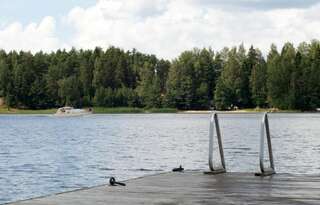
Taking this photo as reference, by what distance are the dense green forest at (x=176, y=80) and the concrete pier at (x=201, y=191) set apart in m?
146

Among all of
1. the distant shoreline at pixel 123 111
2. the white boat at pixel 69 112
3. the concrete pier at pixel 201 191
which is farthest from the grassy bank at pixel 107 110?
the concrete pier at pixel 201 191

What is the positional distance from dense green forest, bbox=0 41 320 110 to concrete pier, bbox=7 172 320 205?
5733 inches

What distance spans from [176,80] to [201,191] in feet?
521

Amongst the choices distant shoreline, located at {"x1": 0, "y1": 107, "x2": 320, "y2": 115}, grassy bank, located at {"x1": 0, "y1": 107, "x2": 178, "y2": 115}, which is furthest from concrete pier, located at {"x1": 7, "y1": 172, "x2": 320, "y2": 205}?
grassy bank, located at {"x1": 0, "y1": 107, "x2": 178, "y2": 115}

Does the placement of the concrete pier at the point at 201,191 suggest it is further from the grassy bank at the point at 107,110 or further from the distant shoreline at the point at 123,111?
the grassy bank at the point at 107,110

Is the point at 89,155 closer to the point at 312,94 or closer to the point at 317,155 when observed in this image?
the point at 317,155

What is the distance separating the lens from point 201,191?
1156cm

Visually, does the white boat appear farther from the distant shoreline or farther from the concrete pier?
the concrete pier

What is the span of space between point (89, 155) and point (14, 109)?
15561cm

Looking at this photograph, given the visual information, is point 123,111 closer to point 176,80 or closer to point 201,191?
point 176,80

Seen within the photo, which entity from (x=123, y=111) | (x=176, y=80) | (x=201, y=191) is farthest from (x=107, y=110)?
(x=201, y=191)

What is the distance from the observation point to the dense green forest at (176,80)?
160375 millimetres

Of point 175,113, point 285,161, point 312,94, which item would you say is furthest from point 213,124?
point 175,113

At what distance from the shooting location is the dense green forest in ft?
526
